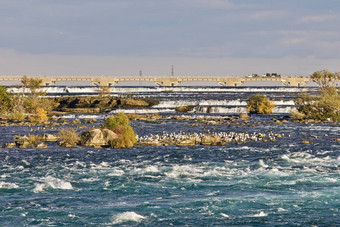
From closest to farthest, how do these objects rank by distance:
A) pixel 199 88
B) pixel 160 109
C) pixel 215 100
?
pixel 160 109 → pixel 215 100 → pixel 199 88

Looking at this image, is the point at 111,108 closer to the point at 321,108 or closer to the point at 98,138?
the point at 321,108

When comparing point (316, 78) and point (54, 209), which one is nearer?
point (54, 209)

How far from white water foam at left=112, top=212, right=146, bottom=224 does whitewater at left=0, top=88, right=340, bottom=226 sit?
0.05 meters

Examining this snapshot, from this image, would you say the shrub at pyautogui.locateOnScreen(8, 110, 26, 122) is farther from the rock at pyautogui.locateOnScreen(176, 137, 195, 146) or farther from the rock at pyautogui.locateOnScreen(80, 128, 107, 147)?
the rock at pyautogui.locateOnScreen(176, 137, 195, 146)

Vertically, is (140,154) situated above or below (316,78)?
below

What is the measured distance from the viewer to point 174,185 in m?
36.9

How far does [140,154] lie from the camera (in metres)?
49.6

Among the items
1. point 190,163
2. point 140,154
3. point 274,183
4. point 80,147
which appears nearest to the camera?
point 274,183

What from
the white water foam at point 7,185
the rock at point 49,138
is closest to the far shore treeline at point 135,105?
the rock at point 49,138

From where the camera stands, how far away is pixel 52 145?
55719mm

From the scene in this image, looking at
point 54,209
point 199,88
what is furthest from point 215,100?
point 54,209

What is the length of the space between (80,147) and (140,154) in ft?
23.7

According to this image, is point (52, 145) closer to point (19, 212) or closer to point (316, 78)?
point (19, 212)

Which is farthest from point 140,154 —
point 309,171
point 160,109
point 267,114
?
point 160,109
